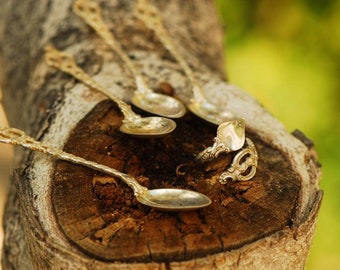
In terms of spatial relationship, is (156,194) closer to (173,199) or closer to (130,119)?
(173,199)

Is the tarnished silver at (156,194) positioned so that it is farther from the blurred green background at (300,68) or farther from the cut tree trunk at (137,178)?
the blurred green background at (300,68)

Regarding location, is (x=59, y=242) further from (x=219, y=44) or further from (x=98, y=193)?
(x=219, y=44)

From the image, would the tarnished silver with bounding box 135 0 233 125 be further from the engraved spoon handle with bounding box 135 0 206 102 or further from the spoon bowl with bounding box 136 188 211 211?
the spoon bowl with bounding box 136 188 211 211

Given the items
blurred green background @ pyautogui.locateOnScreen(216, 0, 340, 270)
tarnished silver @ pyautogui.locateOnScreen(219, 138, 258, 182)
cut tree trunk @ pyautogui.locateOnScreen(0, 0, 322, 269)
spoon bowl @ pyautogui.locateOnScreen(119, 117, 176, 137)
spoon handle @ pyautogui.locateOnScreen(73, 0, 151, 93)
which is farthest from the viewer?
blurred green background @ pyautogui.locateOnScreen(216, 0, 340, 270)

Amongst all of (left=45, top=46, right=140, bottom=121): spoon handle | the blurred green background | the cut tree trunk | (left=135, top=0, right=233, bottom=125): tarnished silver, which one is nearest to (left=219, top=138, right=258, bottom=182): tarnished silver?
the cut tree trunk

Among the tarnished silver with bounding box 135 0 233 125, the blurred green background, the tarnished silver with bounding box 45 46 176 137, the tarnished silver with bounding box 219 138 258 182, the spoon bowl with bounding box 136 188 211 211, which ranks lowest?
the spoon bowl with bounding box 136 188 211 211

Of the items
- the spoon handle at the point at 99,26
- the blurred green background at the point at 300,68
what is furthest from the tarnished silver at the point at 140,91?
the blurred green background at the point at 300,68
